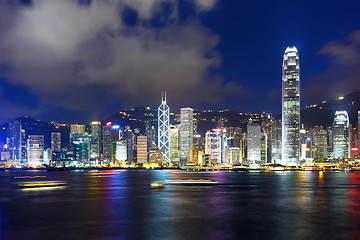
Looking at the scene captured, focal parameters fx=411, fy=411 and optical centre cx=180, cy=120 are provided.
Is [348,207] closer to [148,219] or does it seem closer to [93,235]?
[148,219]

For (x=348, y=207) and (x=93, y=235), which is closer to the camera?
(x=93, y=235)

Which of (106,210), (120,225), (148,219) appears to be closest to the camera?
(120,225)

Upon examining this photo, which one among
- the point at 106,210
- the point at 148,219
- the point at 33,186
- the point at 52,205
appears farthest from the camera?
the point at 33,186

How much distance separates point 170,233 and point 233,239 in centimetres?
605

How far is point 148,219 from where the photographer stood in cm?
4631

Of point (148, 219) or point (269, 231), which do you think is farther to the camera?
point (148, 219)

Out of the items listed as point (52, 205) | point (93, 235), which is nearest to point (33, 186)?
point (52, 205)

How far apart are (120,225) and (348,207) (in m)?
34.9

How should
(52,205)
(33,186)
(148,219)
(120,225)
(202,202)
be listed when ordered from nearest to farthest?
(120,225)
(148,219)
(52,205)
(202,202)
(33,186)

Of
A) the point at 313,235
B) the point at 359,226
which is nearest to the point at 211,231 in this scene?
the point at 313,235

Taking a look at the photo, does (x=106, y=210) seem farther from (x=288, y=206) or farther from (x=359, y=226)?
(x=359, y=226)

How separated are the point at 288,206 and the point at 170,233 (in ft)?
93.2

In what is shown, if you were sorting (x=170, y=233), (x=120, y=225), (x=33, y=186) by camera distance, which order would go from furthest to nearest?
(x=33, y=186) < (x=120, y=225) < (x=170, y=233)

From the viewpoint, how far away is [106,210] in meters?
53.7
